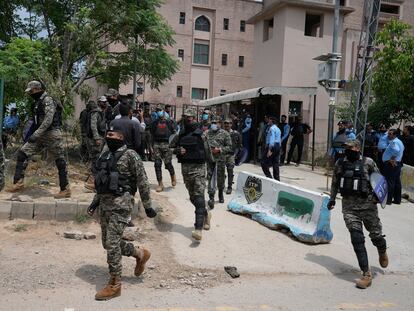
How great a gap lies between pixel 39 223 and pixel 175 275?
2467mm

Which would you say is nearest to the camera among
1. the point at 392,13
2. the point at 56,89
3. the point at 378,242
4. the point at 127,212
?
the point at 127,212

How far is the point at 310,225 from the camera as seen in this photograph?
7059 millimetres

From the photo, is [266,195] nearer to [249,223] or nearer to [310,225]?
[249,223]

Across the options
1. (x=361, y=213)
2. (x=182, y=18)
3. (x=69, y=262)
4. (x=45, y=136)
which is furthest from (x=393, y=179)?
(x=182, y=18)

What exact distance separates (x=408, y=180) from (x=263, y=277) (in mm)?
7886

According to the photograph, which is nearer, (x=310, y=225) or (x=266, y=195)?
(x=310, y=225)

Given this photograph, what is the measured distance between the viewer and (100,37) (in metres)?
14.7

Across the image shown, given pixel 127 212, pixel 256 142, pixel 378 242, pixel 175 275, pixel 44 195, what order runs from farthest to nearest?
1. pixel 256 142
2. pixel 44 195
3. pixel 378 242
4. pixel 175 275
5. pixel 127 212

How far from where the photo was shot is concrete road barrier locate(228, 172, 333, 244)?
696cm

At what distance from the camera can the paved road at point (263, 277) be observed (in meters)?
4.67

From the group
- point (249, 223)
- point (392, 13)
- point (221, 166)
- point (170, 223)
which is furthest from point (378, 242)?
point (392, 13)

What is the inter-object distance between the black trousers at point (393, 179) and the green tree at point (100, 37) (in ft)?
25.5

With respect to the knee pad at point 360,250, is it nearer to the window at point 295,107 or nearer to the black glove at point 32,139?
the black glove at point 32,139

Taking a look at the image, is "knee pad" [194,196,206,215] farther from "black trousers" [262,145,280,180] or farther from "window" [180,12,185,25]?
"window" [180,12,185,25]
